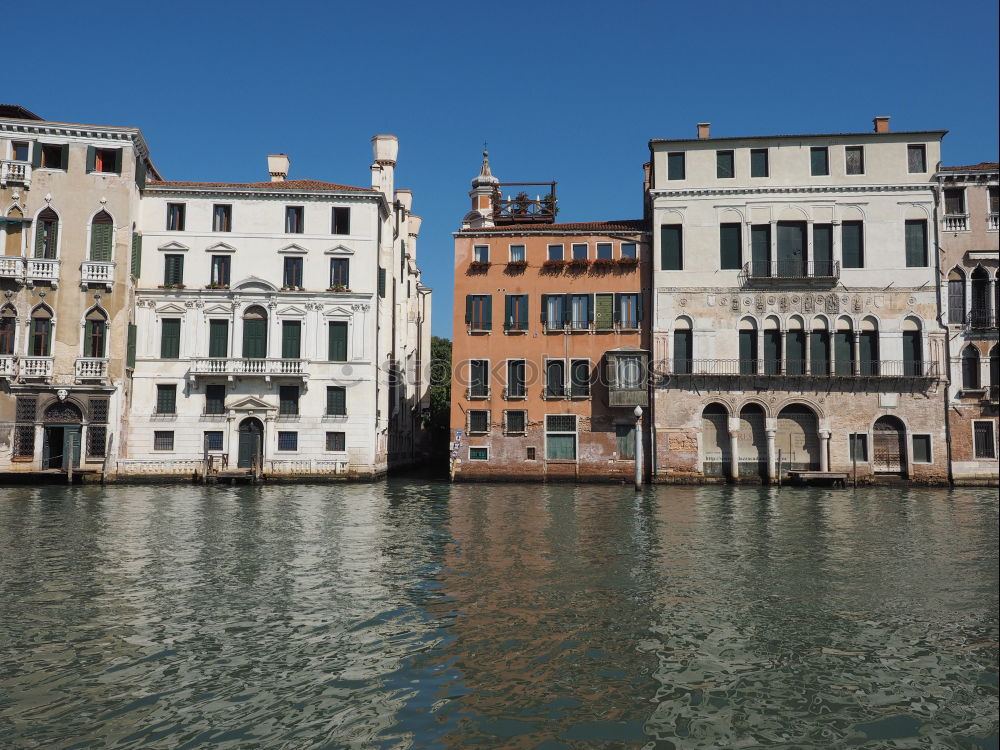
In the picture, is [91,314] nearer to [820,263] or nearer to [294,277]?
[294,277]

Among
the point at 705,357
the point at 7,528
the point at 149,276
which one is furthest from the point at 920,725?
the point at 149,276

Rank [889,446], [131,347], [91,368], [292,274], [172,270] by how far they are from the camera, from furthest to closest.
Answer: [292,274] < [172,270] < [889,446] < [131,347] < [91,368]

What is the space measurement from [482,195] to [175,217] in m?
22.6

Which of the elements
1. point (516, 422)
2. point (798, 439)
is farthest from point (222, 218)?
point (798, 439)

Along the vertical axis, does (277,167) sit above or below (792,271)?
above

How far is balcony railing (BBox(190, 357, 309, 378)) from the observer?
3212 cm

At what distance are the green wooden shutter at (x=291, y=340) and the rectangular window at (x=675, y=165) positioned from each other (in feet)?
57.9

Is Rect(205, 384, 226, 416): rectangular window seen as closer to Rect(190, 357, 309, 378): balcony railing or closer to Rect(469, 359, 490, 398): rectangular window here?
Rect(190, 357, 309, 378): balcony railing

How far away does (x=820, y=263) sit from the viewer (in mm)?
32969

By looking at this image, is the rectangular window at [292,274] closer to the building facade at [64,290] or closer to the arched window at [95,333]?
the building facade at [64,290]

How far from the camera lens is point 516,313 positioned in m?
34.3

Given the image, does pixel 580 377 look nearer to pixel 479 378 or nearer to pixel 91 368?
pixel 479 378

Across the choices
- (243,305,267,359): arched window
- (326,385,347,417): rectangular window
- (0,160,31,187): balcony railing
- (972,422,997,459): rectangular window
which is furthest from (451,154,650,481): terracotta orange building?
(0,160,31,187): balcony railing

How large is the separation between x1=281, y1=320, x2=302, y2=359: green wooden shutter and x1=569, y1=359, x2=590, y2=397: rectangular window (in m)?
11.9
